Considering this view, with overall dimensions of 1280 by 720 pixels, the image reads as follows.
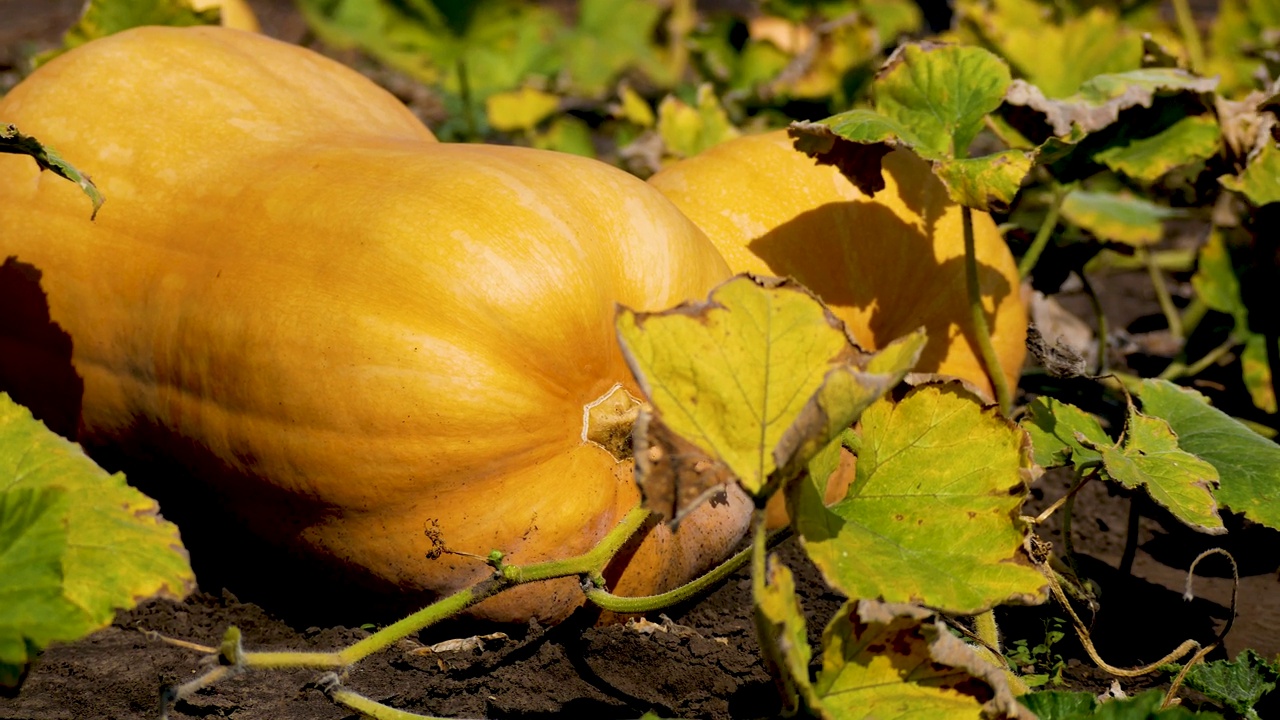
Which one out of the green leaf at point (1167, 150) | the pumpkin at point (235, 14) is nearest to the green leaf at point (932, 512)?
the green leaf at point (1167, 150)

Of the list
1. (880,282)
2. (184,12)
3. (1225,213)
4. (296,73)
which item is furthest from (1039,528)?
(184,12)

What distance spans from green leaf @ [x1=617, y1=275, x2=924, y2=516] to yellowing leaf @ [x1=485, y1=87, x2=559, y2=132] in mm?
2678

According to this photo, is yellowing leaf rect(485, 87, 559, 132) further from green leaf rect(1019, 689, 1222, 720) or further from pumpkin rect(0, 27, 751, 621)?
green leaf rect(1019, 689, 1222, 720)

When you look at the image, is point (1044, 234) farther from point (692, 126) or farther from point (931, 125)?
point (692, 126)

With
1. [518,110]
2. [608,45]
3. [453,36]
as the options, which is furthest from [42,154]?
[608,45]

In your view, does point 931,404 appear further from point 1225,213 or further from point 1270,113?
point 1225,213

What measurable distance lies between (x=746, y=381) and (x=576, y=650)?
0.56 metres

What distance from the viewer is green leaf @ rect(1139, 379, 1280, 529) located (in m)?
1.56

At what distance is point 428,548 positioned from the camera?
1.56m

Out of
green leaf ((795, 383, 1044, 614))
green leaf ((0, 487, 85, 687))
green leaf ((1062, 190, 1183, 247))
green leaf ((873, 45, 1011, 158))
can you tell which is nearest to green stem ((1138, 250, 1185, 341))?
green leaf ((1062, 190, 1183, 247))

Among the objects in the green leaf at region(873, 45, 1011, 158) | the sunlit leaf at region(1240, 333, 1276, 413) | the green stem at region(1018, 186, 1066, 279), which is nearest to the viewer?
the green leaf at region(873, 45, 1011, 158)

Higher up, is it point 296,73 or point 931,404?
→ point 296,73

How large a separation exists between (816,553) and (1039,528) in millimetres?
973

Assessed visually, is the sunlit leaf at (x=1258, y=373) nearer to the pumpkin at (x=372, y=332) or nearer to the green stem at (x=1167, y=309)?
the green stem at (x=1167, y=309)
